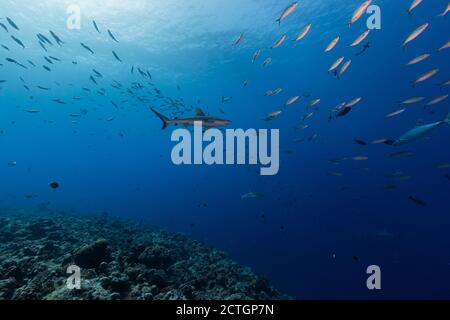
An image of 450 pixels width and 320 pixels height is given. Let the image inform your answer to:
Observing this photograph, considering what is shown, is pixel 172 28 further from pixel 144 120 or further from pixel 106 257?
pixel 144 120

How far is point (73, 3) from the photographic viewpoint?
2756cm

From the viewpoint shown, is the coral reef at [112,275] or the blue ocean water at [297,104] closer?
the coral reef at [112,275]

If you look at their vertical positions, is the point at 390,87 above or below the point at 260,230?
above

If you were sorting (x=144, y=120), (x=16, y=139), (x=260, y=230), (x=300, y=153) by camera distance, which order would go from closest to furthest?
(x=260, y=230), (x=300, y=153), (x=144, y=120), (x=16, y=139)

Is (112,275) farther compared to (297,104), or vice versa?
(297,104)

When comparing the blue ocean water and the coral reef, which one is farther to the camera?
the blue ocean water

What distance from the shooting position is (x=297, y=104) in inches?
2726

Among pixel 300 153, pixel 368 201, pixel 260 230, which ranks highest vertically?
pixel 300 153

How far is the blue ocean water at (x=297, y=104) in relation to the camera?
2714 cm

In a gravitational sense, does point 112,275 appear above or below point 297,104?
below

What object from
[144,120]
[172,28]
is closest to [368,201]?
[172,28]

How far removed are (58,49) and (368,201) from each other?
6114cm

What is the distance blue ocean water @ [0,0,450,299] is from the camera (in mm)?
27141
